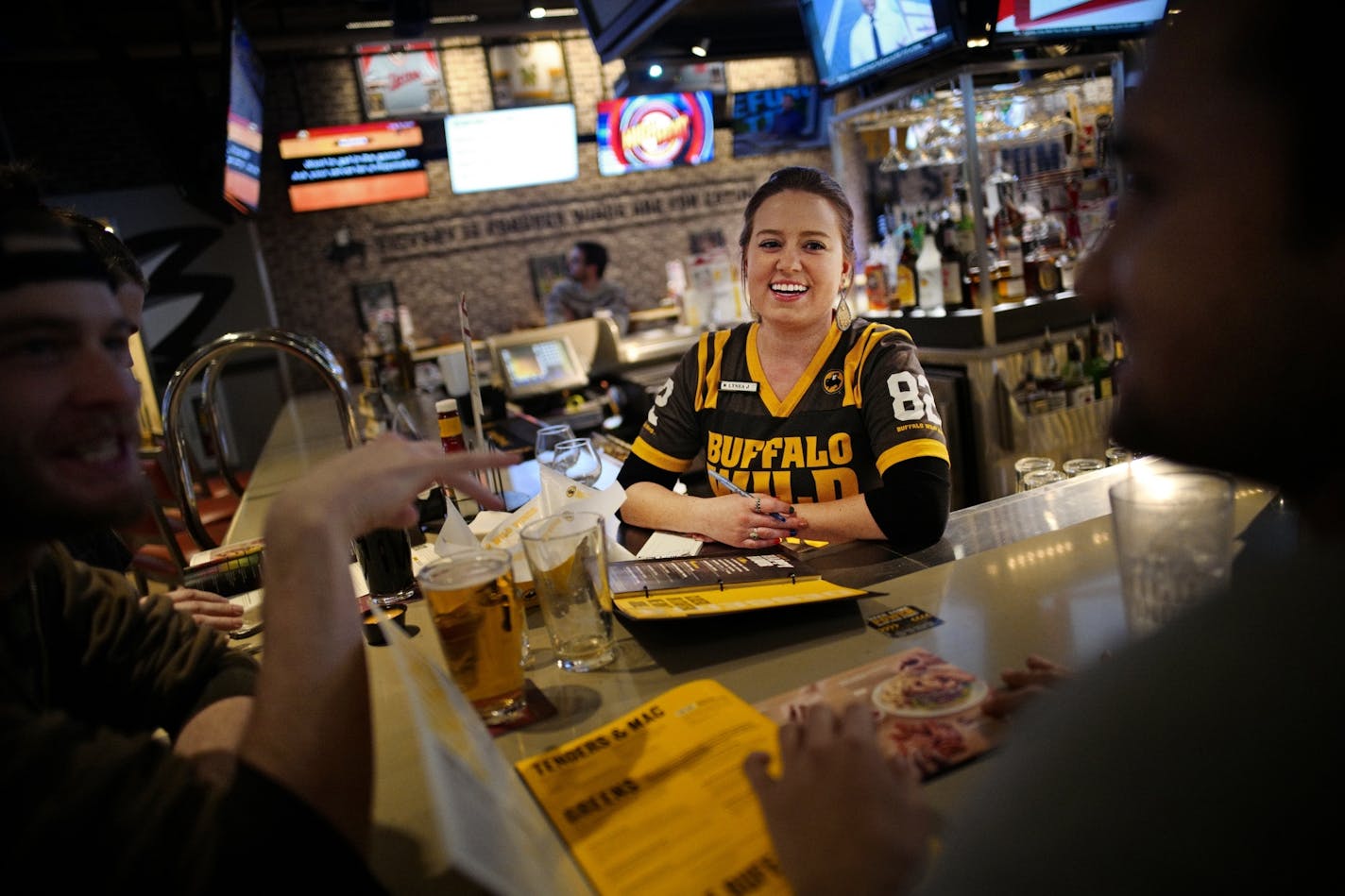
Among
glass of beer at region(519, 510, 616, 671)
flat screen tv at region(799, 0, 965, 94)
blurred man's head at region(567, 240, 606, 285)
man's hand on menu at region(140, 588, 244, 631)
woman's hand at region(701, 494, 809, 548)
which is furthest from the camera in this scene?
blurred man's head at region(567, 240, 606, 285)

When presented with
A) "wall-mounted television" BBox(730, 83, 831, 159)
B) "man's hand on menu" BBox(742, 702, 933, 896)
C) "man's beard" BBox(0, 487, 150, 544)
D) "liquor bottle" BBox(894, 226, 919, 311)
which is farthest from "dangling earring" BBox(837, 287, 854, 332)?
"wall-mounted television" BBox(730, 83, 831, 159)

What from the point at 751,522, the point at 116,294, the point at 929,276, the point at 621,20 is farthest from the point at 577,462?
the point at 929,276

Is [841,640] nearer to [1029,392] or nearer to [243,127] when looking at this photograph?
[1029,392]

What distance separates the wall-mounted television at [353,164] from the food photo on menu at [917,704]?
7744 millimetres

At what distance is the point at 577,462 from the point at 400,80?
23.8ft

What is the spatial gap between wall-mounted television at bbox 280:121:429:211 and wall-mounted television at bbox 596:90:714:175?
5.62 ft

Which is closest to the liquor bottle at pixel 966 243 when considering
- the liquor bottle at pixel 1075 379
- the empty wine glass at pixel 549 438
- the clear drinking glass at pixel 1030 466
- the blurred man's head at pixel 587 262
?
the liquor bottle at pixel 1075 379

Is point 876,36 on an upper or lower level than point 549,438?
upper

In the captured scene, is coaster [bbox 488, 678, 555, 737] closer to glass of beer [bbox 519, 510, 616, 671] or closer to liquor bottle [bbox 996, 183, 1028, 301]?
glass of beer [bbox 519, 510, 616, 671]

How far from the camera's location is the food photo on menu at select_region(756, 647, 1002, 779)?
77cm

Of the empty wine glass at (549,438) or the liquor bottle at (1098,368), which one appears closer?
the empty wine glass at (549,438)

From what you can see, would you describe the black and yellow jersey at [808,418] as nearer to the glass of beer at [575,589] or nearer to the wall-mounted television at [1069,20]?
the glass of beer at [575,589]

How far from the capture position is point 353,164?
7586 millimetres

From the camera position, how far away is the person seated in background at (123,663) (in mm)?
564
